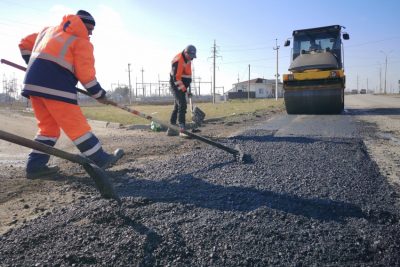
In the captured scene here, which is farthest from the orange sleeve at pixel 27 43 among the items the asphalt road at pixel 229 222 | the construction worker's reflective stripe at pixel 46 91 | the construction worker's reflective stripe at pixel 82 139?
the asphalt road at pixel 229 222

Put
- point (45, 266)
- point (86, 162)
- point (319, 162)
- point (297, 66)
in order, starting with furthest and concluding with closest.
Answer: point (297, 66) → point (319, 162) → point (86, 162) → point (45, 266)

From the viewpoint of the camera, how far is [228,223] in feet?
8.09

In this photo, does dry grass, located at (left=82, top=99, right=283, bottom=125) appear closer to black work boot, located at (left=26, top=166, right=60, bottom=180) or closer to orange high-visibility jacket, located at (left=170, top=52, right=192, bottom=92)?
orange high-visibility jacket, located at (left=170, top=52, right=192, bottom=92)

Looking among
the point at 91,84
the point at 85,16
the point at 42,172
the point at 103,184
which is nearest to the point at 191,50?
the point at 85,16

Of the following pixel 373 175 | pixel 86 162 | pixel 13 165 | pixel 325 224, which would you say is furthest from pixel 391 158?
pixel 13 165

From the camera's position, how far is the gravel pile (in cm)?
207

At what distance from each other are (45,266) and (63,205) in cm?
116

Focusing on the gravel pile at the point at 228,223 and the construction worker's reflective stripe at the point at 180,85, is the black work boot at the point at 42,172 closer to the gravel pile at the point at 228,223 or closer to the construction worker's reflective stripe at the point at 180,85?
the gravel pile at the point at 228,223

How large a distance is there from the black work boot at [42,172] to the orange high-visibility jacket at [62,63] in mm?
943

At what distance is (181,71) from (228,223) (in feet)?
18.0

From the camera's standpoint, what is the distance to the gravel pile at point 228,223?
2.07 meters

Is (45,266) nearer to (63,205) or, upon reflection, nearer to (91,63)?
(63,205)

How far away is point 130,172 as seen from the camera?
417 cm

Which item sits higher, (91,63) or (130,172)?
(91,63)
